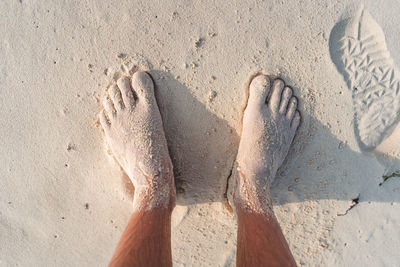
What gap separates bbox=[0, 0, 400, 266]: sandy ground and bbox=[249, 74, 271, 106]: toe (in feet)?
0.19

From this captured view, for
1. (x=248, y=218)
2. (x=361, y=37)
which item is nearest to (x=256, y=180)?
(x=248, y=218)

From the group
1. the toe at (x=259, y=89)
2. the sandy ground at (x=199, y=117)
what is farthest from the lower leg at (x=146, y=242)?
the toe at (x=259, y=89)

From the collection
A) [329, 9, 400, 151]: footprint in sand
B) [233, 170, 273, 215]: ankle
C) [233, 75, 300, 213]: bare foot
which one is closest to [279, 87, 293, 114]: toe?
[233, 75, 300, 213]: bare foot

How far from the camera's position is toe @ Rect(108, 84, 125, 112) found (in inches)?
60.3

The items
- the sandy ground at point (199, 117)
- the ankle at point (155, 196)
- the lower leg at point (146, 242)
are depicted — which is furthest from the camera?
the sandy ground at point (199, 117)

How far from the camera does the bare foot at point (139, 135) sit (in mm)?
1452

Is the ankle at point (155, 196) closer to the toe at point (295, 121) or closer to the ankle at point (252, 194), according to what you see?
the ankle at point (252, 194)

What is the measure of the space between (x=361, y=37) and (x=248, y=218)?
1.20 m

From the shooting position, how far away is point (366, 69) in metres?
1.51

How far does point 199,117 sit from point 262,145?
1.32 ft

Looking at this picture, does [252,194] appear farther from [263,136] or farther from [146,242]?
[146,242]

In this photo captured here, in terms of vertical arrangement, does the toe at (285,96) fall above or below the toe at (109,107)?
above

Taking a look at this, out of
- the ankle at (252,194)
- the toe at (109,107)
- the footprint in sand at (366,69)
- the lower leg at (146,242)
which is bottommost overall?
the lower leg at (146,242)

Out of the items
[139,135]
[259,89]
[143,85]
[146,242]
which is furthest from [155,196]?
[259,89]
